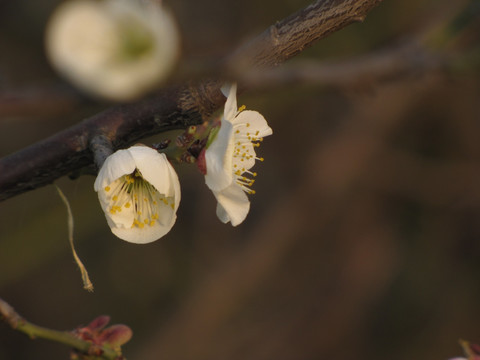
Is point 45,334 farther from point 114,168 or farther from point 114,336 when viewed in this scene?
point 114,168

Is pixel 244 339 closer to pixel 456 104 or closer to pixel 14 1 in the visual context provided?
pixel 456 104

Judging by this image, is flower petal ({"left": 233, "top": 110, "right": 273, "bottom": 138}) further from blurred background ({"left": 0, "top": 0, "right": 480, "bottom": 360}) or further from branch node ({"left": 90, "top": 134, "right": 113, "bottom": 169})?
blurred background ({"left": 0, "top": 0, "right": 480, "bottom": 360})

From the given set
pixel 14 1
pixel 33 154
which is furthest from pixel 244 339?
pixel 33 154

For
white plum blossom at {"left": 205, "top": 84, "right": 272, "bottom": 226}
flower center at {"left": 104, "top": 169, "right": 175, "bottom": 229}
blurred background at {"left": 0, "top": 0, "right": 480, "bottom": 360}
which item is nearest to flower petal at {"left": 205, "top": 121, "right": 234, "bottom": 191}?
white plum blossom at {"left": 205, "top": 84, "right": 272, "bottom": 226}

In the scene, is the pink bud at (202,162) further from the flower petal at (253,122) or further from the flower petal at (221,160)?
the flower petal at (253,122)

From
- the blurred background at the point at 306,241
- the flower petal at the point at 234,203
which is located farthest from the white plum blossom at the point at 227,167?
the blurred background at the point at 306,241

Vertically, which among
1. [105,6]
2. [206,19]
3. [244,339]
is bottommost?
[105,6]

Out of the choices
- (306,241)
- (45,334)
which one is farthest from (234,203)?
(306,241)
